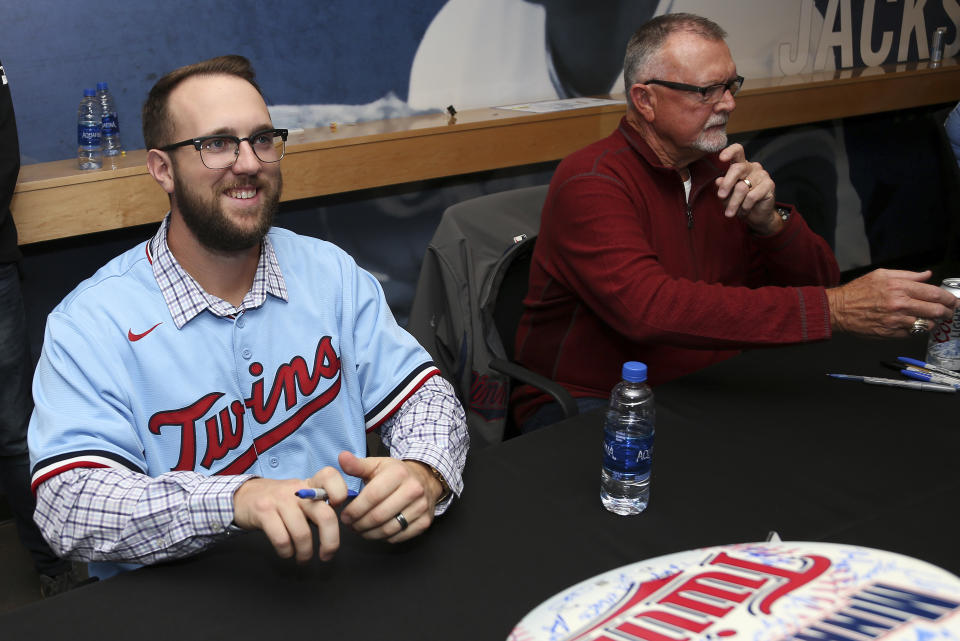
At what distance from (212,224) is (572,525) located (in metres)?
0.72

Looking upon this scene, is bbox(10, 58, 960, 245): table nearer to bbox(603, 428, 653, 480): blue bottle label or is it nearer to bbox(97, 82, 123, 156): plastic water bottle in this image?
bbox(97, 82, 123, 156): plastic water bottle

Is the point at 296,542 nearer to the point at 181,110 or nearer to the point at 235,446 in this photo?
the point at 235,446

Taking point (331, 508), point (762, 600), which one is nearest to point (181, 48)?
point (331, 508)

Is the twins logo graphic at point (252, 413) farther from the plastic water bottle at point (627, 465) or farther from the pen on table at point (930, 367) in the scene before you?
the pen on table at point (930, 367)

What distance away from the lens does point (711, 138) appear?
6.06 feet

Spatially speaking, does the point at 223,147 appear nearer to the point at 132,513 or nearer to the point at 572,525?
the point at 132,513

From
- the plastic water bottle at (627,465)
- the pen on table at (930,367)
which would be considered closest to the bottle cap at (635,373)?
the plastic water bottle at (627,465)

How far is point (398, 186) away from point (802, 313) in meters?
1.94

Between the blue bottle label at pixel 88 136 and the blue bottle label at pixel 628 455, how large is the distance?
6.16 feet

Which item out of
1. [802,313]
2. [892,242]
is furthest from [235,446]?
[892,242]

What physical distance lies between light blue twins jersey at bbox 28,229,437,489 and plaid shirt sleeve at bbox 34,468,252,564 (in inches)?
1.5

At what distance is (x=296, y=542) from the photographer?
0.90m

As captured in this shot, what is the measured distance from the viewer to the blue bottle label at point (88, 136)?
2.29 m

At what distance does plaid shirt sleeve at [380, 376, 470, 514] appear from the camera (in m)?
1.10
